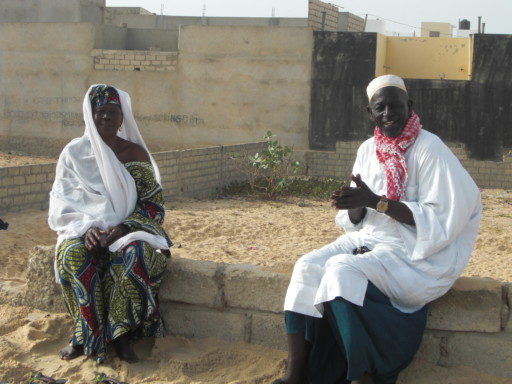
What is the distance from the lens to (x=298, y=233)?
9.23 meters

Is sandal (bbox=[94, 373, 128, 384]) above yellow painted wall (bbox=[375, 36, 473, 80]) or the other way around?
the other way around

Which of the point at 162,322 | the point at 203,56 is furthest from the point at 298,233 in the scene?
the point at 203,56

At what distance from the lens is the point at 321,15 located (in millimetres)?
18062

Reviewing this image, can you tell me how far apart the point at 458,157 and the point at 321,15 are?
558 cm

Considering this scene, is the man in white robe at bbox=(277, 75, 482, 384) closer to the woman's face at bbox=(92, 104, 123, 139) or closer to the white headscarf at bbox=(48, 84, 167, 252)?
the white headscarf at bbox=(48, 84, 167, 252)

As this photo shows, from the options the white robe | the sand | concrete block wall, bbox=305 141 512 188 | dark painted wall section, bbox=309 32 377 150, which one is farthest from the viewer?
dark painted wall section, bbox=309 32 377 150

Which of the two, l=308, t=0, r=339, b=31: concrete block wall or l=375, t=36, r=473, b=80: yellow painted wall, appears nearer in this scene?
l=308, t=0, r=339, b=31: concrete block wall

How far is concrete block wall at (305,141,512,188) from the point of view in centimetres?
1454

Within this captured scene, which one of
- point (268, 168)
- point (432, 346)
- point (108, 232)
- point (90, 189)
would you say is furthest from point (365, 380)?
point (268, 168)

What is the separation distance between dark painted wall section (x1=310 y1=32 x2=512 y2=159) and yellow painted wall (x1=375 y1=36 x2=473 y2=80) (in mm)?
2874

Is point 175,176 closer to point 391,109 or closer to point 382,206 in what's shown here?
point 391,109

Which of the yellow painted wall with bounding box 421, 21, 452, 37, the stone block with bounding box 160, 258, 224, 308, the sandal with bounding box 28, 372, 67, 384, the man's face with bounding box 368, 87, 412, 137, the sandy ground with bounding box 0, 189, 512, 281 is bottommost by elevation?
the sandy ground with bounding box 0, 189, 512, 281

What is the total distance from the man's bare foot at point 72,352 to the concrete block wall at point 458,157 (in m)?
11.2

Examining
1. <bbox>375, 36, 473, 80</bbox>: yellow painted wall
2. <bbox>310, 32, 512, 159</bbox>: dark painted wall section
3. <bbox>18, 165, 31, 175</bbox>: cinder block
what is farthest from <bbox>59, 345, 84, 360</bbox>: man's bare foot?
<bbox>375, 36, 473, 80</bbox>: yellow painted wall
